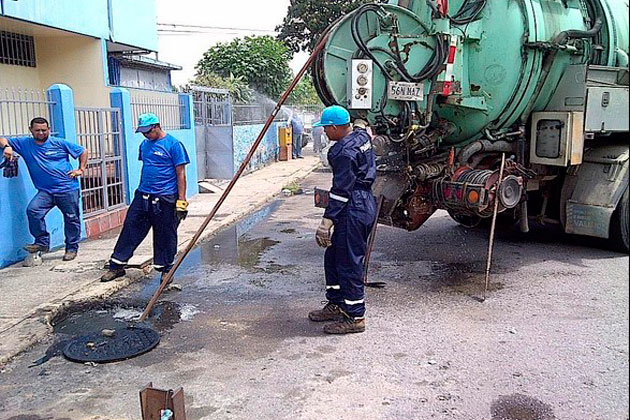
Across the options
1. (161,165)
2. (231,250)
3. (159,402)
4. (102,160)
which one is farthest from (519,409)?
(102,160)

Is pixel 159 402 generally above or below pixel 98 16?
below

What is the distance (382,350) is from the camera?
172 inches

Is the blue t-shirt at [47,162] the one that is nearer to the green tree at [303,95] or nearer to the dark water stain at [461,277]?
the dark water stain at [461,277]

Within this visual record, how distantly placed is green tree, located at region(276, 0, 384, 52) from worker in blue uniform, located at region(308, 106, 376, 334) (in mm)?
14450

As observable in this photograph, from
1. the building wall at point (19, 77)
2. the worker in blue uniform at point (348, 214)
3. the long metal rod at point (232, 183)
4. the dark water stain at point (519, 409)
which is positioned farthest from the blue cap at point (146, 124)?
the building wall at point (19, 77)

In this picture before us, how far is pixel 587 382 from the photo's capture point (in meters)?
3.80

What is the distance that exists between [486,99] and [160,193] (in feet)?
10.6

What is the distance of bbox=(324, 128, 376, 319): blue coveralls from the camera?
460cm

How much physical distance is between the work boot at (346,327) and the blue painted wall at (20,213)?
12.1 ft

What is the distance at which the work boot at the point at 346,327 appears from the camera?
4656 millimetres

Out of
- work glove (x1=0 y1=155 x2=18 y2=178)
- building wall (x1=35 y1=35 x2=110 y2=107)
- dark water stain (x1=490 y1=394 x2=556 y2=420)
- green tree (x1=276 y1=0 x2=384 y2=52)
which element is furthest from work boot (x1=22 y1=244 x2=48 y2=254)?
green tree (x1=276 y1=0 x2=384 y2=52)

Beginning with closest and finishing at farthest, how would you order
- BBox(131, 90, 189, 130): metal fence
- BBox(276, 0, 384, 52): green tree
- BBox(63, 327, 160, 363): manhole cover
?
BBox(63, 327, 160, 363): manhole cover < BBox(131, 90, 189, 130): metal fence < BBox(276, 0, 384, 52): green tree

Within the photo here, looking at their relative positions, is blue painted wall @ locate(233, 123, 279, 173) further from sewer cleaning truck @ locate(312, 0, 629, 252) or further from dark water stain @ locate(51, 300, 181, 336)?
dark water stain @ locate(51, 300, 181, 336)

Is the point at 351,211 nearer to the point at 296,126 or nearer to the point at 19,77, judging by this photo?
the point at 19,77
